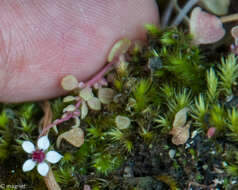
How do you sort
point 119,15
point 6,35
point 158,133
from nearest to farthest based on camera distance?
point 6,35 → point 158,133 → point 119,15

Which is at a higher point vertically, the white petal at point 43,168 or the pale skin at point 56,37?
the pale skin at point 56,37

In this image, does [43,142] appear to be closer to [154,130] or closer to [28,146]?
[28,146]

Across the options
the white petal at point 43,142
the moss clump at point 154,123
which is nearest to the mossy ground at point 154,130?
the moss clump at point 154,123

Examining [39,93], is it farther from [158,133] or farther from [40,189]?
[158,133]

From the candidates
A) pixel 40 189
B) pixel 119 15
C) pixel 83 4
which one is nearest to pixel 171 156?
pixel 40 189

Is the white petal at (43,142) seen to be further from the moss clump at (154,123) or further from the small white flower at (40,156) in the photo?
the moss clump at (154,123)

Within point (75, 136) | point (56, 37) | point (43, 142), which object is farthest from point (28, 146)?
point (56, 37)
